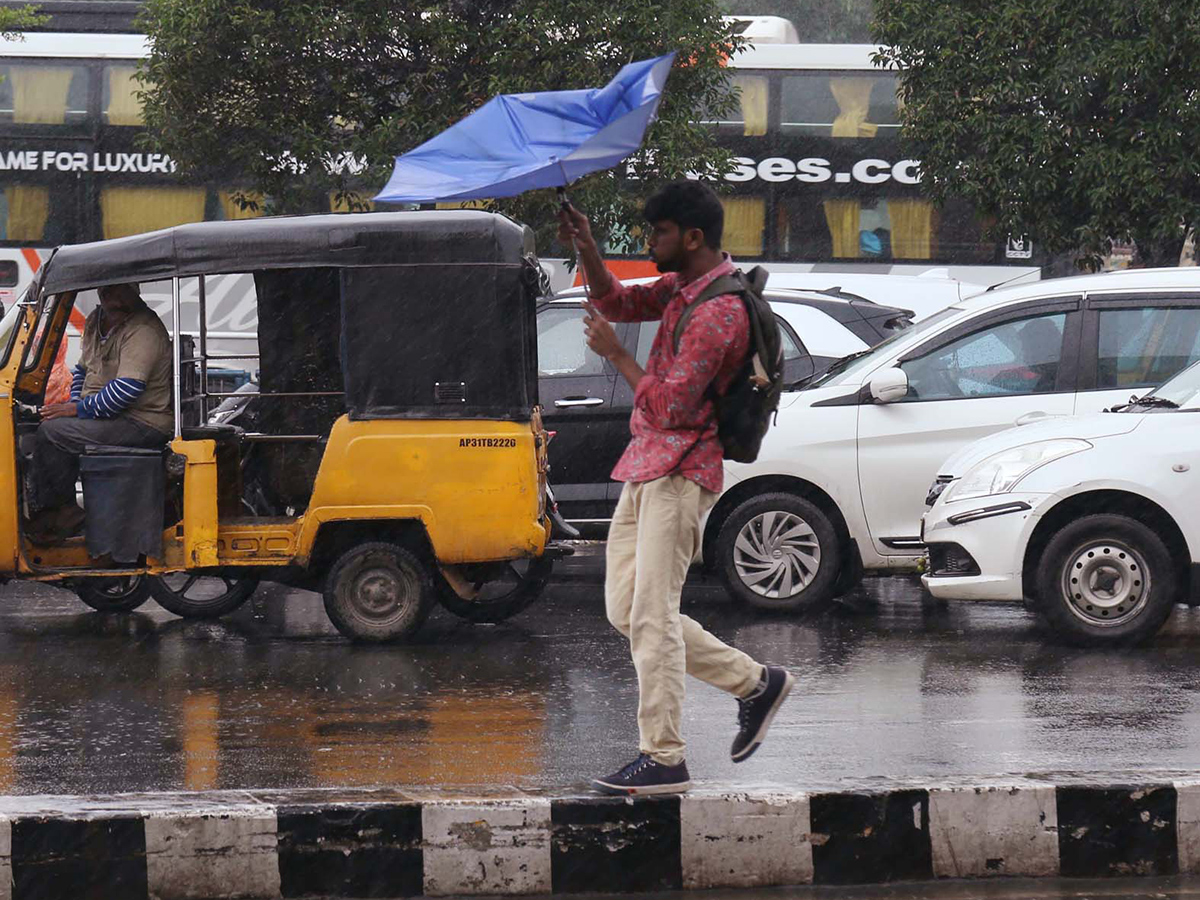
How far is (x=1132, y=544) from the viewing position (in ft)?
26.6

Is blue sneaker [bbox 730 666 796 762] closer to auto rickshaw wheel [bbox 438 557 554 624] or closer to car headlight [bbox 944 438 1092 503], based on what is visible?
car headlight [bbox 944 438 1092 503]

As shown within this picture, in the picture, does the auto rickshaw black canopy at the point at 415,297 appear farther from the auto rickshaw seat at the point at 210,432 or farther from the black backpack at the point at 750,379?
the black backpack at the point at 750,379

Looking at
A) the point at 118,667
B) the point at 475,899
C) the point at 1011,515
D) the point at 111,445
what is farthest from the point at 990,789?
the point at 111,445

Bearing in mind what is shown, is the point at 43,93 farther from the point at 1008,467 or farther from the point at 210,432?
the point at 1008,467

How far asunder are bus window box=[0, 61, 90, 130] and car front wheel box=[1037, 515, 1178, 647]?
15.4 meters

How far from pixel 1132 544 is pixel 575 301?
411 centimetres

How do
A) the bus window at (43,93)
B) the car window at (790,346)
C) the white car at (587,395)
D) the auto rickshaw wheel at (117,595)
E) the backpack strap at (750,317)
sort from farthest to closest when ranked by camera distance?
the bus window at (43,93) → the car window at (790,346) → the white car at (587,395) → the auto rickshaw wheel at (117,595) → the backpack strap at (750,317)

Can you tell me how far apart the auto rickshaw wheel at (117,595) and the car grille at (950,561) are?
13.4 ft

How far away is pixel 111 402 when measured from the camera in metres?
8.34

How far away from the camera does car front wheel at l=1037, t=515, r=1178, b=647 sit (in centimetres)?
809

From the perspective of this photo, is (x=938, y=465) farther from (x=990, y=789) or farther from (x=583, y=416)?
(x=990, y=789)

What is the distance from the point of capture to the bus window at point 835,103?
67.3ft

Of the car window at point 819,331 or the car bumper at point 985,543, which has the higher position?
the car window at point 819,331

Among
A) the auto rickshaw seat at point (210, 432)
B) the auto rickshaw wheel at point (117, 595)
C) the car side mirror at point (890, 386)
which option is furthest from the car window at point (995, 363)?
the auto rickshaw wheel at point (117, 595)
